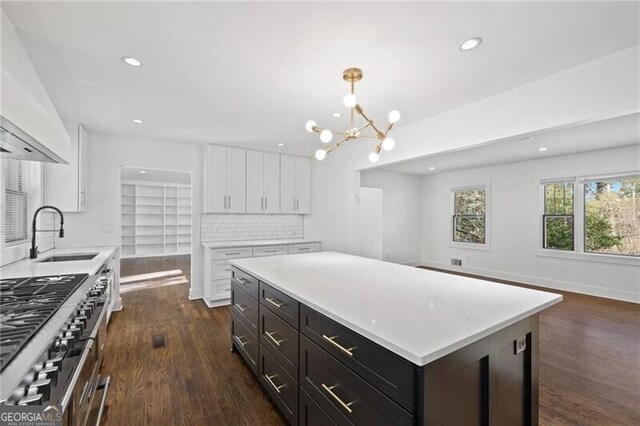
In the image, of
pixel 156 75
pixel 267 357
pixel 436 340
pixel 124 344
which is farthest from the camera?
pixel 124 344

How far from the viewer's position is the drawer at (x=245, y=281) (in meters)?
2.29

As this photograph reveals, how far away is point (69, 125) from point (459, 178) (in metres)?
7.00

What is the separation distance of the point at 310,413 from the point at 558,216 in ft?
19.2

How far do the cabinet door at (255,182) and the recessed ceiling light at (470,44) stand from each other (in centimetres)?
360

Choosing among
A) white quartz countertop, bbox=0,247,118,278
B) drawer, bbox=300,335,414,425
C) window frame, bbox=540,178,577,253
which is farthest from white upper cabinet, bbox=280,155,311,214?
window frame, bbox=540,178,577,253

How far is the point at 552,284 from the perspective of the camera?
5344mm

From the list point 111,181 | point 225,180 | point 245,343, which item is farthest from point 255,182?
point 245,343

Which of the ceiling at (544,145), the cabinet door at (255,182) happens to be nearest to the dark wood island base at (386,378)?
the ceiling at (544,145)

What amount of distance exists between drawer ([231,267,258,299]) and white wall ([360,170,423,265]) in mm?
4290

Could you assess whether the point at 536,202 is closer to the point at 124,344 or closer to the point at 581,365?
the point at 581,365

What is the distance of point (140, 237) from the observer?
8.73 metres

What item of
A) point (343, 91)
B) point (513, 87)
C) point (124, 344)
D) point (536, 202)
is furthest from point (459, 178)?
point (124, 344)

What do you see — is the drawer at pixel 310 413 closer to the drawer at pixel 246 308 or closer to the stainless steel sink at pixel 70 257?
the drawer at pixel 246 308

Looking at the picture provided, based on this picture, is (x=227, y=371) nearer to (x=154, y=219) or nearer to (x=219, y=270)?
(x=219, y=270)
